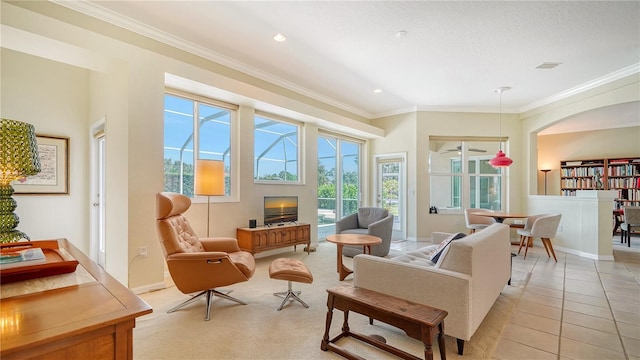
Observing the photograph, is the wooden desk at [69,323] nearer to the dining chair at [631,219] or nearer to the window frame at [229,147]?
the window frame at [229,147]

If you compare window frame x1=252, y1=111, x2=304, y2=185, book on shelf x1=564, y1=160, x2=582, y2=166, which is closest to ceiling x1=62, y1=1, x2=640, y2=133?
window frame x1=252, y1=111, x2=304, y2=185

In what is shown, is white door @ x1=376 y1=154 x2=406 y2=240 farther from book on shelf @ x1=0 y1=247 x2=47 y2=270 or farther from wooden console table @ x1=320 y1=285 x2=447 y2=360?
book on shelf @ x1=0 y1=247 x2=47 y2=270

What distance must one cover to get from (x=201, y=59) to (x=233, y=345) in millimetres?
3347

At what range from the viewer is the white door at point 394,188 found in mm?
6837

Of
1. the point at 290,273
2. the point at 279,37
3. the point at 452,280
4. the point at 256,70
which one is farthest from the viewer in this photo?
the point at 256,70

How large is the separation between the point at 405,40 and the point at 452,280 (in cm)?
284

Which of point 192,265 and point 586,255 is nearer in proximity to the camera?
point 192,265

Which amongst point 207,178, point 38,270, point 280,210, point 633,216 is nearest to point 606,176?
point 633,216

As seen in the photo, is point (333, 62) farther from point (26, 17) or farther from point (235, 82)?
point (26, 17)

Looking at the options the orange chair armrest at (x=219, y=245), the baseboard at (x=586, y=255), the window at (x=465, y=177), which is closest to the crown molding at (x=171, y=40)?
the orange chair armrest at (x=219, y=245)

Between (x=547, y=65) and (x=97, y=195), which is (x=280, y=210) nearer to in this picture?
(x=97, y=195)

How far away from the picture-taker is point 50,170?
154 inches

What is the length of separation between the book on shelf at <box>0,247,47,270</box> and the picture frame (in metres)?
3.28

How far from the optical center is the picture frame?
378cm
